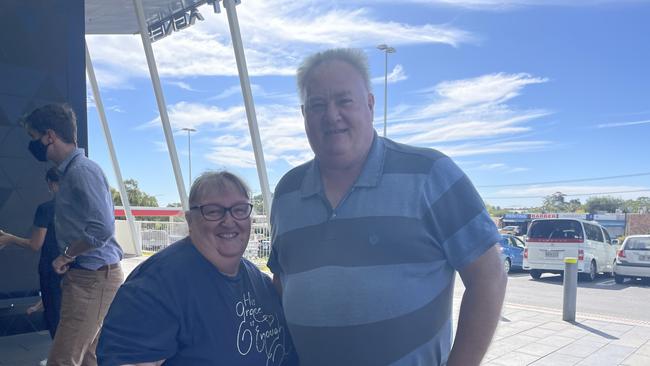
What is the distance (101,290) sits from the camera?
289 centimetres

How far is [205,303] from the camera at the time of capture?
1468mm

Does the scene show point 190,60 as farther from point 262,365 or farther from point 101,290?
point 262,365

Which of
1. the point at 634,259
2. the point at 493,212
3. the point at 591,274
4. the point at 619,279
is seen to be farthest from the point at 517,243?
the point at 493,212

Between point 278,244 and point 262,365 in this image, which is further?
point 278,244

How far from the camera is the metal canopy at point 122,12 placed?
9.77 m

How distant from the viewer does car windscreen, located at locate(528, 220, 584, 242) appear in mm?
11617

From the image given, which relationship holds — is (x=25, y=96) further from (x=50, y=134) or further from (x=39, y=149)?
(x=50, y=134)

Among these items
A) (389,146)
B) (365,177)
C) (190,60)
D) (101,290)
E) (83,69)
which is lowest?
(101,290)

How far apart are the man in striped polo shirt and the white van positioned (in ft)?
37.3

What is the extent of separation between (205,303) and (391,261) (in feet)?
1.94

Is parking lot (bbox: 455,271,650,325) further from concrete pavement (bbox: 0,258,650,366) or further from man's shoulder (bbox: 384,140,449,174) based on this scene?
man's shoulder (bbox: 384,140,449,174)

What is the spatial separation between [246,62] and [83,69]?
2555mm

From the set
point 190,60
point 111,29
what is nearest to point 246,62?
point 190,60

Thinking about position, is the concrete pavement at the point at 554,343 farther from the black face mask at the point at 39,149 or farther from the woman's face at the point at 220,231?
the woman's face at the point at 220,231
